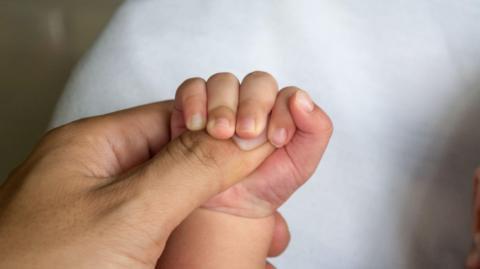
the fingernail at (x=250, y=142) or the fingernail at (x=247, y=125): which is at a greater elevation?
the fingernail at (x=247, y=125)

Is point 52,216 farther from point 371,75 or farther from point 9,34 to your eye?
point 9,34

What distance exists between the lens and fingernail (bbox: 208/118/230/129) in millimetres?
507

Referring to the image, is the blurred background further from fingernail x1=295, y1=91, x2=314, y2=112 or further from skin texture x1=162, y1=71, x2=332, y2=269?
fingernail x1=295, y1=91, x2=314, y2=112

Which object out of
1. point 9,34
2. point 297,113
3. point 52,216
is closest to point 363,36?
point 297,113

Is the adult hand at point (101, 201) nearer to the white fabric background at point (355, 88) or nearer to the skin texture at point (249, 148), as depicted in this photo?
the skin texture at point (249, 148)

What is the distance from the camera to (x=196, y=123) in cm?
52

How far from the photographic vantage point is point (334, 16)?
83 cm

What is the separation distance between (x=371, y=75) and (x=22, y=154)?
76 centimetres

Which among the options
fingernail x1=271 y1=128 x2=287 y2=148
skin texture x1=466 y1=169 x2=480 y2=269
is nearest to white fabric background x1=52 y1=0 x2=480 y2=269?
skin texture x1=466 y1=169 x2=480 y2=269

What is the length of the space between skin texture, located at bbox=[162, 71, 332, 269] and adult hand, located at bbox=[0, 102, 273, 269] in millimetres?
33

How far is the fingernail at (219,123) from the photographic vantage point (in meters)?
0.51

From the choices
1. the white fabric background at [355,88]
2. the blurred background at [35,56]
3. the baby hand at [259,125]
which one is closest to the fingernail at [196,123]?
the baby hand at [259,125]

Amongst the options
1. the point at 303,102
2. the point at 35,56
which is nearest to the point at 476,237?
the point at 303,102

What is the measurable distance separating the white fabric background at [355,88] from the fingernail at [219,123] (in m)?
0.24
